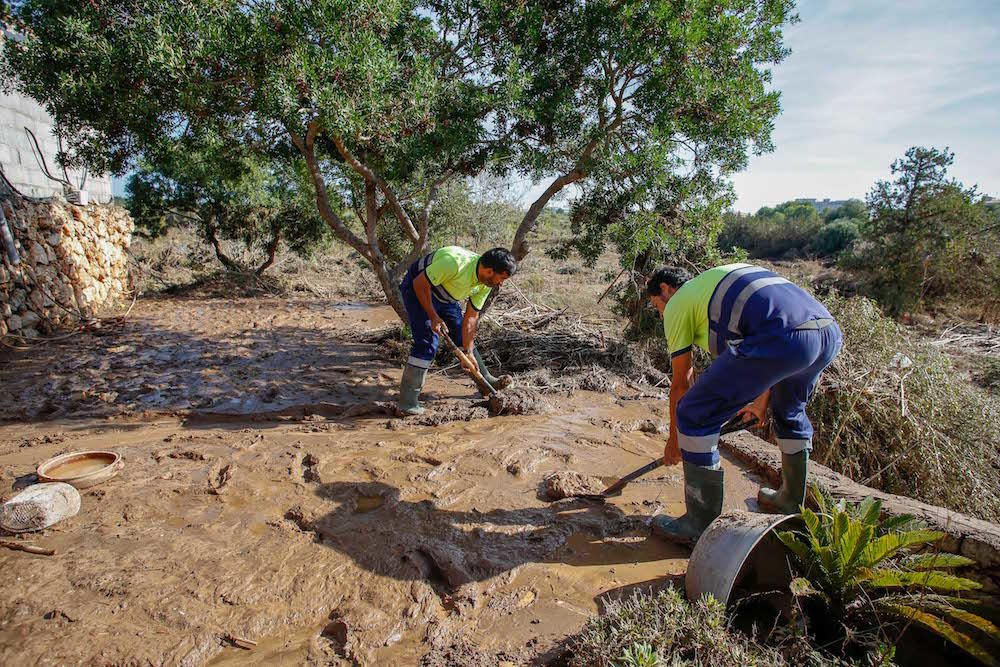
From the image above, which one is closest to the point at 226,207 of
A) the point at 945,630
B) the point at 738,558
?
the point at 738,558

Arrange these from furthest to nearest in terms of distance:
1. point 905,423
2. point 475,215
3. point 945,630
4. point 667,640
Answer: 1. point 475,215
2. point 905,423
3. point 945,630
4. point 667,640

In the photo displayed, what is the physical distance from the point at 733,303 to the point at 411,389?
3041 millimetres

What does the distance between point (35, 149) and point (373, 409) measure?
7383 mm

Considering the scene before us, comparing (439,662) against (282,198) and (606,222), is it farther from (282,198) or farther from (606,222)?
(282,198)

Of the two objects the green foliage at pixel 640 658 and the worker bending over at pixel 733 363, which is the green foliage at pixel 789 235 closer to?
the worker bending over at pixel 733 363

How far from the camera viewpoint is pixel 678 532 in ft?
9.25

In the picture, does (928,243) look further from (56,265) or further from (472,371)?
(56,265)

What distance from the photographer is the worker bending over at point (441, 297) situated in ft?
14.2

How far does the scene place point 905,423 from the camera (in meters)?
4.36

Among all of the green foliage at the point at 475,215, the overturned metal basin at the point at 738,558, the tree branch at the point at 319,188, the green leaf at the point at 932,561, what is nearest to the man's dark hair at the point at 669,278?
the overturned metal basin at the point at 738,558

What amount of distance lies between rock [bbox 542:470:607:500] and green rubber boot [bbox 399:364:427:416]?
1680 millimetres

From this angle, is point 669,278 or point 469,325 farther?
point 469,325

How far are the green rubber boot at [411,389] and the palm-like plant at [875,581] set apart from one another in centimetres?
323

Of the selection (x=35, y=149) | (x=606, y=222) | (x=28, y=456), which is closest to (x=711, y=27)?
(x=606, y=222)
